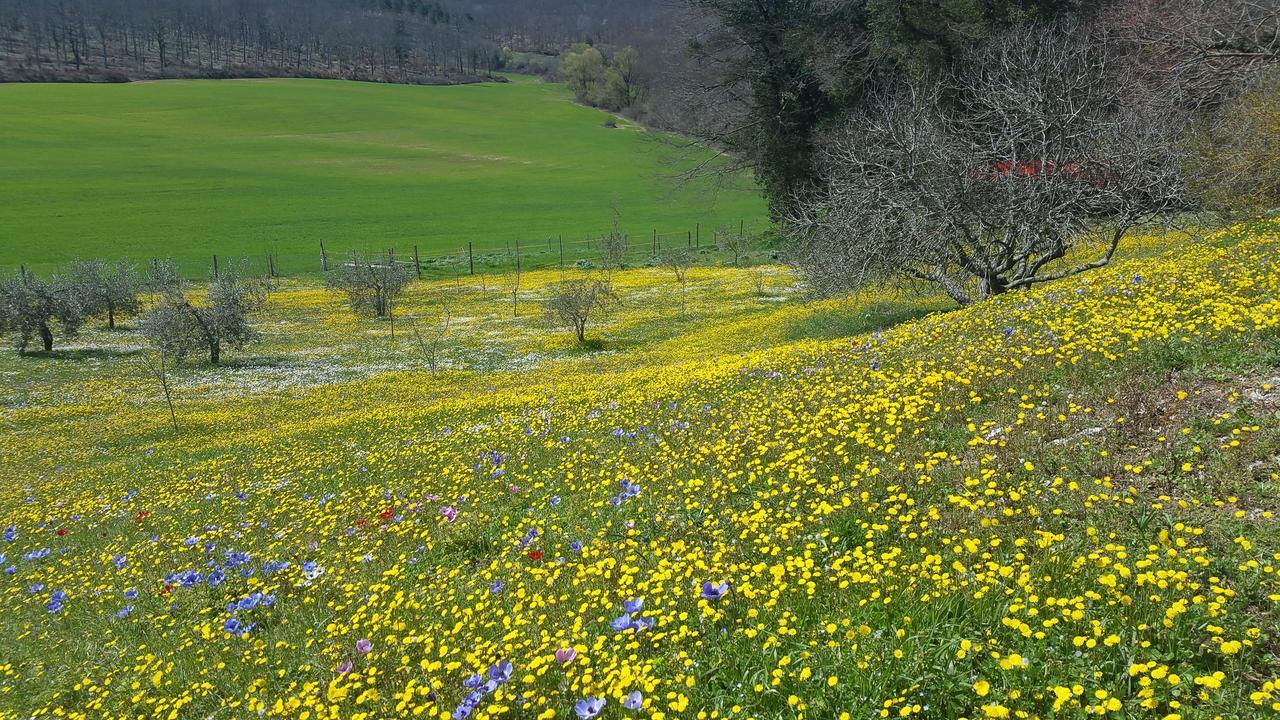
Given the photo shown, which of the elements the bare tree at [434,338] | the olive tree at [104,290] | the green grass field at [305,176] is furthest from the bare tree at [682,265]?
the olive tree at [104,290]

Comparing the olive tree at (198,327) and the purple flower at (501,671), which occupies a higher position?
the purple flower at (501,671)

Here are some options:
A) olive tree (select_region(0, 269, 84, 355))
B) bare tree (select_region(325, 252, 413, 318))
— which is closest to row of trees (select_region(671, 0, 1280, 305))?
bare tree (select_region(325, 252, 413, 318))

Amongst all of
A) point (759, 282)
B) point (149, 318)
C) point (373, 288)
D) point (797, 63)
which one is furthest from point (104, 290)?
point (797, 63)

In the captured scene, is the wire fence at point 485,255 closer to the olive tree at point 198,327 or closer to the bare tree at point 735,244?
the bare tree at point 735,244

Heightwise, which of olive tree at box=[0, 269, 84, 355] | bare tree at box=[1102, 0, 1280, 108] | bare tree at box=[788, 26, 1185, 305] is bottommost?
olive tree at box=[0, 269, 84, 355]

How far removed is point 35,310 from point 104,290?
7390 millimetres

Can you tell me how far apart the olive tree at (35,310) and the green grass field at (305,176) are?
91.8 feet

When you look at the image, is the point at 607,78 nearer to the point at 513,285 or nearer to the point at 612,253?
the point at 612,253

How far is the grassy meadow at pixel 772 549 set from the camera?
380 centimetres

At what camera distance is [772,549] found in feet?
17.5

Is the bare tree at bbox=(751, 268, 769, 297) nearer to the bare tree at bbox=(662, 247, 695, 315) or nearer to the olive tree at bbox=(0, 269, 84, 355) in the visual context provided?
the bare tree at bbox=(662, 247, 695, 315)

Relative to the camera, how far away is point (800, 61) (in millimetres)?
39344

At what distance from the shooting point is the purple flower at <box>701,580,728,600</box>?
182 inches

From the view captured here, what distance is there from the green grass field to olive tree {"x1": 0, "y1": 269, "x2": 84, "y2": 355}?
91.8 ft
